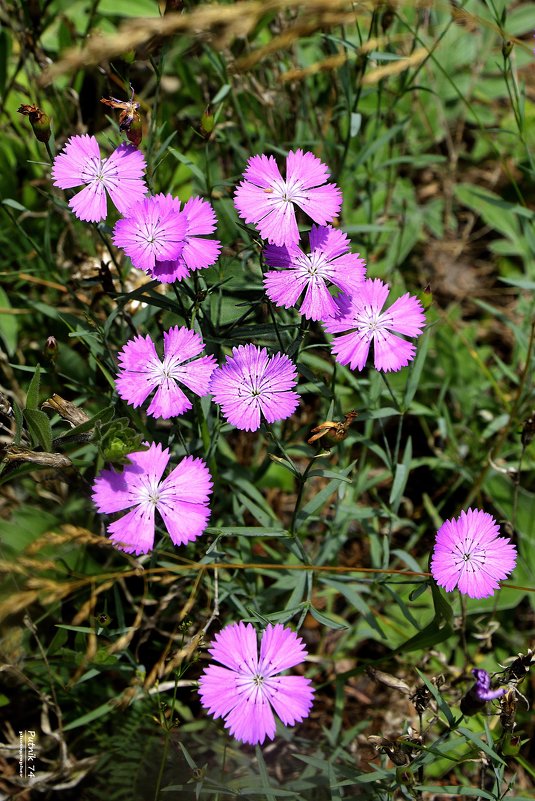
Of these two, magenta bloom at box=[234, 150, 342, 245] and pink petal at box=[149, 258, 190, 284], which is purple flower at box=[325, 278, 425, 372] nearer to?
magenta bloom at box=[234, 150, 342, 245]

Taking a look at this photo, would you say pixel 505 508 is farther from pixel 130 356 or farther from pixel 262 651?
pixel 130 356

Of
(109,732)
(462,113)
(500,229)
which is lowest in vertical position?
(109,732)

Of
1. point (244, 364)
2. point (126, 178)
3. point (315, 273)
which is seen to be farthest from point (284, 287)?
point (126, 178)

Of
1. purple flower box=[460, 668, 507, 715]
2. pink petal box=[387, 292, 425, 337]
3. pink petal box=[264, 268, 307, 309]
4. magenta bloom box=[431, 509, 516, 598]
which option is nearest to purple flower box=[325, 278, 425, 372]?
pink petal box=[387, 292, 425, 337]

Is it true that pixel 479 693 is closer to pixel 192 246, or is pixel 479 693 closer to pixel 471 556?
pixel 471 556

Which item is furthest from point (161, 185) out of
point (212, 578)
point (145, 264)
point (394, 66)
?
point (212, 578)

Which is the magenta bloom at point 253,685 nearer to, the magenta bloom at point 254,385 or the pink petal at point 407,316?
the magenta bloom at point 254,385
